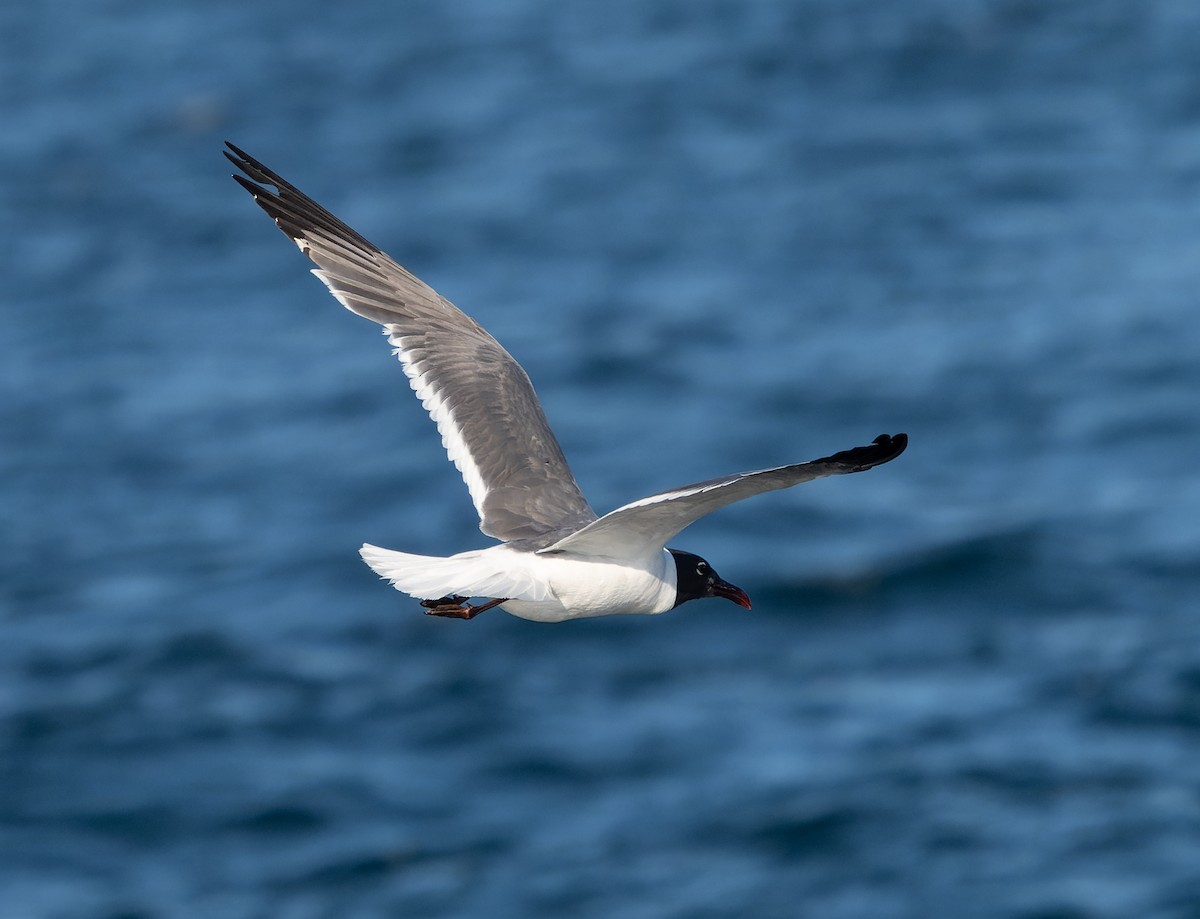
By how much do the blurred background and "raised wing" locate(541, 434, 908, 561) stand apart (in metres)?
15.0

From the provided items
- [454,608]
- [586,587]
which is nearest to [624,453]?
[454,608]

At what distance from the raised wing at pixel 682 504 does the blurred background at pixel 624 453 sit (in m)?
15.0

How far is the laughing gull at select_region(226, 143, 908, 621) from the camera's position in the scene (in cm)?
809

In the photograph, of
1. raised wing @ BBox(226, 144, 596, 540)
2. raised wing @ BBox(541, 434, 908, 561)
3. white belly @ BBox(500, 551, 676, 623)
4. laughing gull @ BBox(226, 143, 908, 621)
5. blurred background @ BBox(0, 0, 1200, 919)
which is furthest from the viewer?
blurred background @ BBox(0, 0, 1200, 919)

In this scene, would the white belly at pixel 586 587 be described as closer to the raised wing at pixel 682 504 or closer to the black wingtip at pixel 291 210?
the raised wing at pixel 682 504

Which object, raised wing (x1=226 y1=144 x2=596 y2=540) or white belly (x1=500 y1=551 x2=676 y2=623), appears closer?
white belly (x1=500 y1=551 x2=676 y2=623)

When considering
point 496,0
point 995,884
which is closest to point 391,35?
point 496,0

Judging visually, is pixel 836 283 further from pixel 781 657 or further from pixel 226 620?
pixel 226 620

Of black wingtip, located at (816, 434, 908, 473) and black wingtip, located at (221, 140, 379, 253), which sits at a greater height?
black wingtip, located at (221, 140, 379, 253)

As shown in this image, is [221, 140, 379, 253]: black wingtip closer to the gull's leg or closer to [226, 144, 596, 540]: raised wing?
[226, 144, 596, 540]: raised wing

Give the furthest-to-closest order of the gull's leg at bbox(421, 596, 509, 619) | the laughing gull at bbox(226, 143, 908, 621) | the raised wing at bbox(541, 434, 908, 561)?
the gull's leg at bbox(421, 596, 509, 619) → the laughing gull at bbox(226, 143, 908, 621) → the raised wing at bbox(541, 434, 908, 561)

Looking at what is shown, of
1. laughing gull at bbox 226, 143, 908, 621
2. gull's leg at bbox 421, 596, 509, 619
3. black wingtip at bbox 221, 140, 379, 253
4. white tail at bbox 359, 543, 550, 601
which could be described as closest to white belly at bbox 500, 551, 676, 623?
laughing gull at bbox 226, 143, 908, 621

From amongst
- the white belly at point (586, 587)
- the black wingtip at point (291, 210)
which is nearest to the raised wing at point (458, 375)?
the black wingtip at point (291, 210)

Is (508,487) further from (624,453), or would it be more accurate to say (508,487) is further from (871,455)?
(624,453)
